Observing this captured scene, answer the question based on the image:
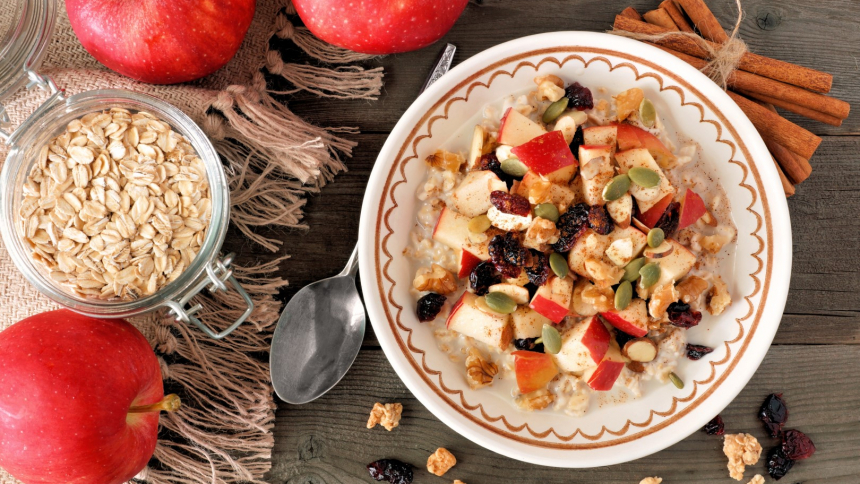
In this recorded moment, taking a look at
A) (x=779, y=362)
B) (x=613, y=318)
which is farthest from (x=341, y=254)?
(x=779, y=362)

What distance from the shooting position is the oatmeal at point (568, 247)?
1048mm

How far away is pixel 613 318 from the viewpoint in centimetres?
109

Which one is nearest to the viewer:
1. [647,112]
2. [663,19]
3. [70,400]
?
[70,400]

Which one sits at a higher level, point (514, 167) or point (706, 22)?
point (706, 22)

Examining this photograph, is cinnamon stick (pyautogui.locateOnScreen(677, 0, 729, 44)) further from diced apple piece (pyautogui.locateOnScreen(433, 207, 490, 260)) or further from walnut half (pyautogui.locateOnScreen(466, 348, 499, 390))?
walnut half (pyautogui.locateOnScreen(466, 348, 499, 390))

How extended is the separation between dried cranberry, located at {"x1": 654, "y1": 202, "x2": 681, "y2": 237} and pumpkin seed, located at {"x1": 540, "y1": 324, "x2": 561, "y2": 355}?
28 cm

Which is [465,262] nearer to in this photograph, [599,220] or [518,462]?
[599,220]

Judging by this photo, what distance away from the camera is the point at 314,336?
1.21 meters

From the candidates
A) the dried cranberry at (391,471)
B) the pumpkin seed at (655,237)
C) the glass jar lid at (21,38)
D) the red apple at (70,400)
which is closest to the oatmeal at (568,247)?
the pumpkin seed at (655,237)

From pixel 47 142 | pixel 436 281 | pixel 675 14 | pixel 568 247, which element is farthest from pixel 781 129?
pixel 47 142

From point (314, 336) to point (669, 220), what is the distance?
0.75 metres

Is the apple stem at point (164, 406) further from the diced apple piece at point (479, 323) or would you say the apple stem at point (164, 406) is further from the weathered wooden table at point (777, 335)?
the diced apple piece at point (479, 323)

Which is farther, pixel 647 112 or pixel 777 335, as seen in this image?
pixel 777 335

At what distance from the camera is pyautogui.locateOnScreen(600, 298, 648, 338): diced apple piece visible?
108 centimetres
